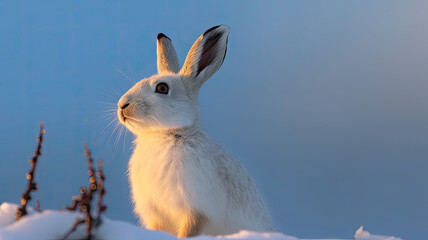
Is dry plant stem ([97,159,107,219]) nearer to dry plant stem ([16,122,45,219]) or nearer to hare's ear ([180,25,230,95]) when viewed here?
dry plant stem ([16,122,45,219])

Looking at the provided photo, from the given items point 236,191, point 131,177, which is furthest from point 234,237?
point 131,177

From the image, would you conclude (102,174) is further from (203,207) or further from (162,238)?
(203,207)

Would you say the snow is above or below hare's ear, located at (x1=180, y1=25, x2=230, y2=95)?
below

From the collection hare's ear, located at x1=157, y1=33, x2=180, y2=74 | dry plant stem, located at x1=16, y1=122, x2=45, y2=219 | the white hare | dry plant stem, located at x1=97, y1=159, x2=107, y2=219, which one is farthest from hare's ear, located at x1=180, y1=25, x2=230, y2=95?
dry plant stem, located at x1=97, y1=159, x2=107, y2=219

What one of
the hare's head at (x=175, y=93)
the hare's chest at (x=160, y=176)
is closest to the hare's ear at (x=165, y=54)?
the hare's head at (x=175, y=93)

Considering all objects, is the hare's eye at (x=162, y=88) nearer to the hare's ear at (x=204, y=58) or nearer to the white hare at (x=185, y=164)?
the white hare at (x=185, y=164)

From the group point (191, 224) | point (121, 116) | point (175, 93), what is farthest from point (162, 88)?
point (191, 224)

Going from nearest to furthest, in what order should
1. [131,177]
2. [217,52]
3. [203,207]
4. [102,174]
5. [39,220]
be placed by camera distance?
[102,174], [39,220], [203,207], [131,177], [217,52]
